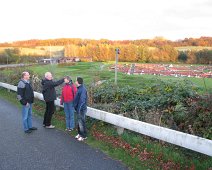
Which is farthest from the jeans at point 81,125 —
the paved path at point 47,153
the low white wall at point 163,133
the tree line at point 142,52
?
the tree line at point 142,52

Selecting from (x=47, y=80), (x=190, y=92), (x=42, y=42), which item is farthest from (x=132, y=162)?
(x=42, y=42)

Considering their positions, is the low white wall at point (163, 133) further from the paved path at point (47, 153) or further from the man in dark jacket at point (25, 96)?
the man in dark jacket at point (25, 96)

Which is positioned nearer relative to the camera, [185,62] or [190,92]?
[190,92]

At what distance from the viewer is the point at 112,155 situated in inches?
264

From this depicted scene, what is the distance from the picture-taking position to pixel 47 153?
6.89m

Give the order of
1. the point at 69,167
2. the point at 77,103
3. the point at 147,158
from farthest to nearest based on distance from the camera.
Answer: the point at 77,103 → the point at 147,158 → the point at 69,167

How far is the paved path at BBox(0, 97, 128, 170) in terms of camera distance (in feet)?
19.9

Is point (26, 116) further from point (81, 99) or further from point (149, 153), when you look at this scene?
point (149, 153)

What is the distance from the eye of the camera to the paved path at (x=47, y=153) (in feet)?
19.9

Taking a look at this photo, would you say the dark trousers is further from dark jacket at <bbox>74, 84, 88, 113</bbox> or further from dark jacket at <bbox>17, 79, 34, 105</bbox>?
dark jacket at <bbox>74, 84, 88, 113</bbox>

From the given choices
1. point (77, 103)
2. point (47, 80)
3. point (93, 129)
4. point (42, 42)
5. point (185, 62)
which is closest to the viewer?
point (77, 103)

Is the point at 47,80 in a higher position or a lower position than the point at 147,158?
higher

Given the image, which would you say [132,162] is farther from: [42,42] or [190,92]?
[42,42]

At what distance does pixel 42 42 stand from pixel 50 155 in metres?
110
